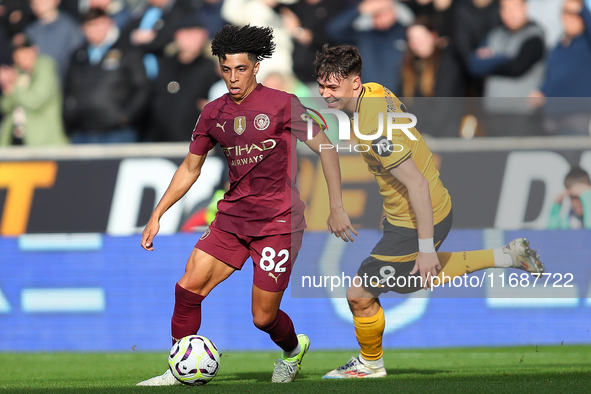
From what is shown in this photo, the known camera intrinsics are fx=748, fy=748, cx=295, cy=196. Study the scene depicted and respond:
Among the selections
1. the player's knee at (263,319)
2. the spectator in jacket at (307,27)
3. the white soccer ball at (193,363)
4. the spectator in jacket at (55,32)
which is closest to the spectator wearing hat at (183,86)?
the spectator in jacket at (307,27)

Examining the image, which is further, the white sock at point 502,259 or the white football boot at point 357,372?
the white sock at point 502,259

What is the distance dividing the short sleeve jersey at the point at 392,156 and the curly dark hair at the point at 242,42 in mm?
756

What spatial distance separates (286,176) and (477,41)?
4.20 metres

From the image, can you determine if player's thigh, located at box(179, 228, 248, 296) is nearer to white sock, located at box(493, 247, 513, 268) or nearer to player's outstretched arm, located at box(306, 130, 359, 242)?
player's outstretched arm, located at box(306, 130, 359, 242)

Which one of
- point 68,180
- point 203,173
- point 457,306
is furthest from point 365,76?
point 68,180

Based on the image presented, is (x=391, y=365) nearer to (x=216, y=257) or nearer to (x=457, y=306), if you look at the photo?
(x=457, y=306)

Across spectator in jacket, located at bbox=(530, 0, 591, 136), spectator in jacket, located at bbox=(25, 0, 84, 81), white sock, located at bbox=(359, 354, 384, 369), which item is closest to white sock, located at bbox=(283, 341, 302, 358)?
white sock, located at bbox=(359, 354, 384, 369)

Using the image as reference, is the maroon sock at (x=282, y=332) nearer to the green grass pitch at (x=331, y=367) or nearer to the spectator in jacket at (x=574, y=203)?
the green grass pitch at (x=331, y=367)

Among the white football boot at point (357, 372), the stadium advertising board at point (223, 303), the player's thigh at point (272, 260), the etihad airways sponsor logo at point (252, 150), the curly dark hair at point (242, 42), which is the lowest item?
the stadium advertising board at point (223, 303)

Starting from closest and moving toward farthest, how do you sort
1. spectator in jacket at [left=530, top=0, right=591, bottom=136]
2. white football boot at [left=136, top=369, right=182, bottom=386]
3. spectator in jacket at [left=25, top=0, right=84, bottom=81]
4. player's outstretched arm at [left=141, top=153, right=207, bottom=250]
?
white football boot at [left=136, top=369, right=182, bottom=386] < player's outstretched arm at [left=141, top=153, right=207, bottom=250] < spectator in jacket at [left=530, top=0, right=591, bottom=136] < spectator in jacket at [left=25, top=0, right=84, bottom=81]

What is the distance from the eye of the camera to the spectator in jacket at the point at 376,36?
7.78 metres

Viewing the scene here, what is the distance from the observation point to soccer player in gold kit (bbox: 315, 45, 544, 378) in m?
4.64

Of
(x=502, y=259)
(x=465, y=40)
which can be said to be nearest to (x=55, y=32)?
(x=465, y=40)

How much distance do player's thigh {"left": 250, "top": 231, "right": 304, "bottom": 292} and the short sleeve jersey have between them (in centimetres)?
78
